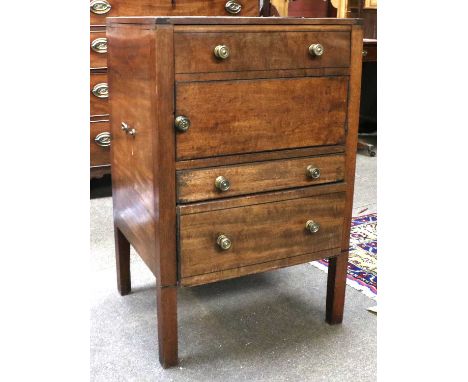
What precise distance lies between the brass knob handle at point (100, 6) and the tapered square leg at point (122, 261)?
1236 mm

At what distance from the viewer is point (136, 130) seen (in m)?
1.34

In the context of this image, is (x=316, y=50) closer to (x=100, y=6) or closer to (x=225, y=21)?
(x=225, y=21)

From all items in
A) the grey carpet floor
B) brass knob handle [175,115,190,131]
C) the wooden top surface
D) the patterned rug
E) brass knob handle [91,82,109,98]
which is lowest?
the grey carpet floor

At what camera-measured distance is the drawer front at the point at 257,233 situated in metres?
1.26

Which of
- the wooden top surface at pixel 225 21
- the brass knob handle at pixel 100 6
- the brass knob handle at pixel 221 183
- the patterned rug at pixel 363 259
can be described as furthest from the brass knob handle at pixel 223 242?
the brass knob handle at pixel 100 6

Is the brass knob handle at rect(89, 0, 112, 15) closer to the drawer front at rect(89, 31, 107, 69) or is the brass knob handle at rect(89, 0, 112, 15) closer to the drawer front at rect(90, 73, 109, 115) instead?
the drawer front at rect(89, 31, 107, 69)

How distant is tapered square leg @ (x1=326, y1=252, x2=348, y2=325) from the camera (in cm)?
151

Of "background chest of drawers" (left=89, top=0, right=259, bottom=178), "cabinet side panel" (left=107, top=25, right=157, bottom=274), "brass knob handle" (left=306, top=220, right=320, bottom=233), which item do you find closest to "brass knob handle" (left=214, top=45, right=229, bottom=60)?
"cabinet side panel" (left=107, top=25, right=157, bottom=274)

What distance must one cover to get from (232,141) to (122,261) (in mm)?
664

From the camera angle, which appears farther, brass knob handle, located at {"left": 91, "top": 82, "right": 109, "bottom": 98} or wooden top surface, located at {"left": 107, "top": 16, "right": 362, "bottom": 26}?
brass knob handle, located at {"left": 91, "top": 82, "right": 109, "bottom": 98}

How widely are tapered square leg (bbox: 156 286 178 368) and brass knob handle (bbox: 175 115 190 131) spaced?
1.26 feet
